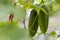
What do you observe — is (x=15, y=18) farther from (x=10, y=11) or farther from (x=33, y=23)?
(x=33, y=23)

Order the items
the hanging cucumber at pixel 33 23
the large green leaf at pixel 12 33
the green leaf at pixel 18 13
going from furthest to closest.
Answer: the hanging cucumber at pixel 33 23 → the green leaf at pixel 18 13 → the large green leaf at pixel 12 33

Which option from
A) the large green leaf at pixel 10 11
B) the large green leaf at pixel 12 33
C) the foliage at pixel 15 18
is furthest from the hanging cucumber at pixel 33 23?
the large green leaf at pixel 12 33

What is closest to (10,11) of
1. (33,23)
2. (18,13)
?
(18,13)

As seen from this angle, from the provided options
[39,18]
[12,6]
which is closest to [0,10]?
[12,6]

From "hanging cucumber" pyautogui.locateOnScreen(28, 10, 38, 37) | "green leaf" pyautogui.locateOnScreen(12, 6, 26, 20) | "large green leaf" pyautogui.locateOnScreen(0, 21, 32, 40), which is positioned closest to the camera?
"large green leaf" pyautogui.locateOnScreen(0, 21, 32, 40)

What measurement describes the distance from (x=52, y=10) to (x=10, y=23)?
0.49 metres

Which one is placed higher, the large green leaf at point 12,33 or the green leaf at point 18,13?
the green leaf at point 18,13

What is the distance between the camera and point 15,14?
0.53m

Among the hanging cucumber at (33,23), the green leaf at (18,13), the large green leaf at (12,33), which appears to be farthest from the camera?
the hanging cucumber at (33,23)

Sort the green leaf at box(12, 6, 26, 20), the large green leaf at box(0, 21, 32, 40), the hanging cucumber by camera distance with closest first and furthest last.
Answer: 1. the large green leaf at box(0, 21, 32, 40)
2. the green leaf at box(12, 6, 26, 20)
3. the hanging cucumber

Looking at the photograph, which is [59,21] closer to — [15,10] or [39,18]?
[39,18]

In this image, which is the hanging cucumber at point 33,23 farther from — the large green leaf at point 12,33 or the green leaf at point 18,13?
the large green leaf at point 12,33

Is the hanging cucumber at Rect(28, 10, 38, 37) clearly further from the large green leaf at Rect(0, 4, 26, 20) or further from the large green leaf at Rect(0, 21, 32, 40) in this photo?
the large green leaf at Rect(0, 21, 32, 40)

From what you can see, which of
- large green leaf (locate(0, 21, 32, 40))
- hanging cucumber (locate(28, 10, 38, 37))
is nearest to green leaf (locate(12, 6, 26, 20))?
large green leaf (locate(0, 21, 32, 40))
